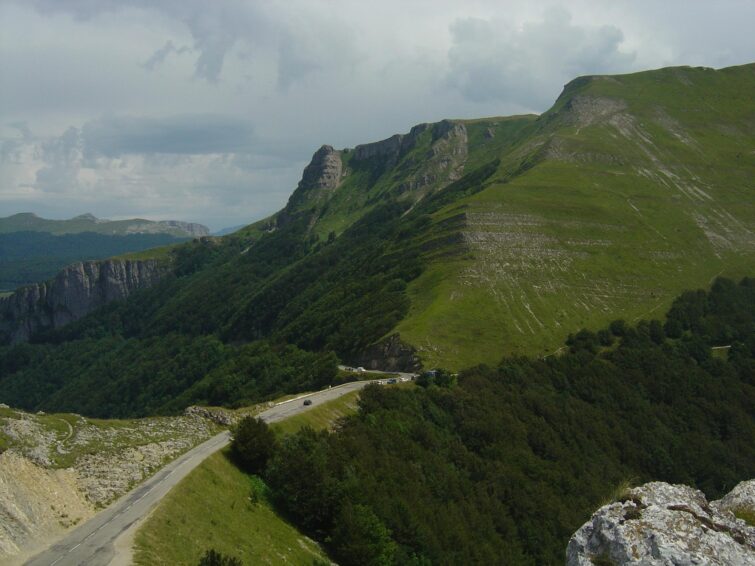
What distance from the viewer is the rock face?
15.1 meters

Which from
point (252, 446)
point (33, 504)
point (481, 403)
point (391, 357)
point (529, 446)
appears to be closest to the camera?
point (33, 504)

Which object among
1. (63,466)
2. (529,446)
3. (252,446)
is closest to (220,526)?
(63,466)

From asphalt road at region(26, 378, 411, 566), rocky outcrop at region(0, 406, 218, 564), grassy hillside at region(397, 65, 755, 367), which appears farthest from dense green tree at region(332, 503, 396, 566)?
grassy hillside at region(397, 65, 755, 367)

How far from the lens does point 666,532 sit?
615 inches

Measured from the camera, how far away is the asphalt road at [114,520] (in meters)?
29.6

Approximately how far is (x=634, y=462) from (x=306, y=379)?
62.6 m

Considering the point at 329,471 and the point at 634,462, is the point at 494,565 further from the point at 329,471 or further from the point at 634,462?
the point at 634,462

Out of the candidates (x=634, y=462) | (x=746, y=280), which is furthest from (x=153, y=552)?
(x=746, y=280)

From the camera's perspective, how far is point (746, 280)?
171m

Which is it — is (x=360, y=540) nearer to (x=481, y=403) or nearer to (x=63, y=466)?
(x=63, y=466)

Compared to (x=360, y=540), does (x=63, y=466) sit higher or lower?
higher

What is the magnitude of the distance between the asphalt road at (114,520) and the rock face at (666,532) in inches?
924

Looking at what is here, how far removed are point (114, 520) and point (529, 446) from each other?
7116cm

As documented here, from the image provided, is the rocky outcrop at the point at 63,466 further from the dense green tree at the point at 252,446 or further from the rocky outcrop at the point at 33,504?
the dense green tree at the point at 252,446
